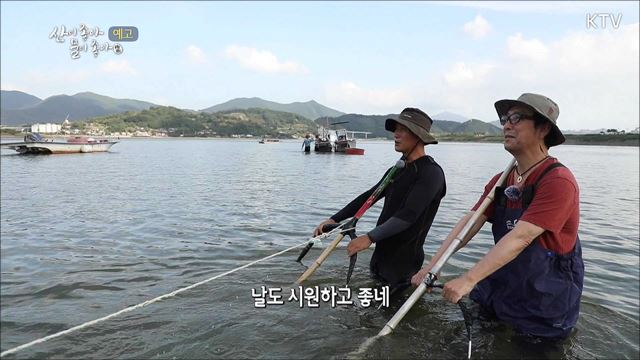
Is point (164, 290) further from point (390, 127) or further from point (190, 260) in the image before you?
point (390, 127)

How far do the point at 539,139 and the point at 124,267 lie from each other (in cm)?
867

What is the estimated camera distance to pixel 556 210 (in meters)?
3.77

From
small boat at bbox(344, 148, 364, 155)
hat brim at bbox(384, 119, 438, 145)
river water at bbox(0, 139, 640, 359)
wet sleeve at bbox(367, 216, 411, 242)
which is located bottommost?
river water at bbox(0, 139, 640, 359)

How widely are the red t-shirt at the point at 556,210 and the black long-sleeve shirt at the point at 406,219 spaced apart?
182 cm

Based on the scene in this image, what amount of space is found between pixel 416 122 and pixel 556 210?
2.61m

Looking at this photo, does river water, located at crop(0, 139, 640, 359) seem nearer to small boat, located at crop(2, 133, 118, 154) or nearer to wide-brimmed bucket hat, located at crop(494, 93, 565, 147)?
wide-brimmed bucket hat, located at crop(494, 93, 565, 147)

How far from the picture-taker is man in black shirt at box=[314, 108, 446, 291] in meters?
5.71

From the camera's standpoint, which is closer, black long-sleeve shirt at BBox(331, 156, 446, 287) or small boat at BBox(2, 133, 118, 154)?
black long-sleeve shirt at BBox(331, 156, 446, 287)

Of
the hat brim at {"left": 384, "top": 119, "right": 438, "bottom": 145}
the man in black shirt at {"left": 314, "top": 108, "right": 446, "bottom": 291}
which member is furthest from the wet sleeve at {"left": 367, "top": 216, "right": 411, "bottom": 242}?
the hat brim at {"left": 384, "top": 119, "right": 438, "bottom": 145}

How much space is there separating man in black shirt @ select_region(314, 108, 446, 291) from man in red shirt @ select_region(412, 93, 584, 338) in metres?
1.08

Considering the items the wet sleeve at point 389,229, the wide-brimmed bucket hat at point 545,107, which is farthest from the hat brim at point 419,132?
the wide-brimmed bucket hat at point 545,107

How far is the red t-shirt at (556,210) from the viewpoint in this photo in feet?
12.4

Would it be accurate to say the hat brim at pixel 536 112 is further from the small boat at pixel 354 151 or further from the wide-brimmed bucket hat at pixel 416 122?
the small boat at pixel 354 151

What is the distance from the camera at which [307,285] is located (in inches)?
305
